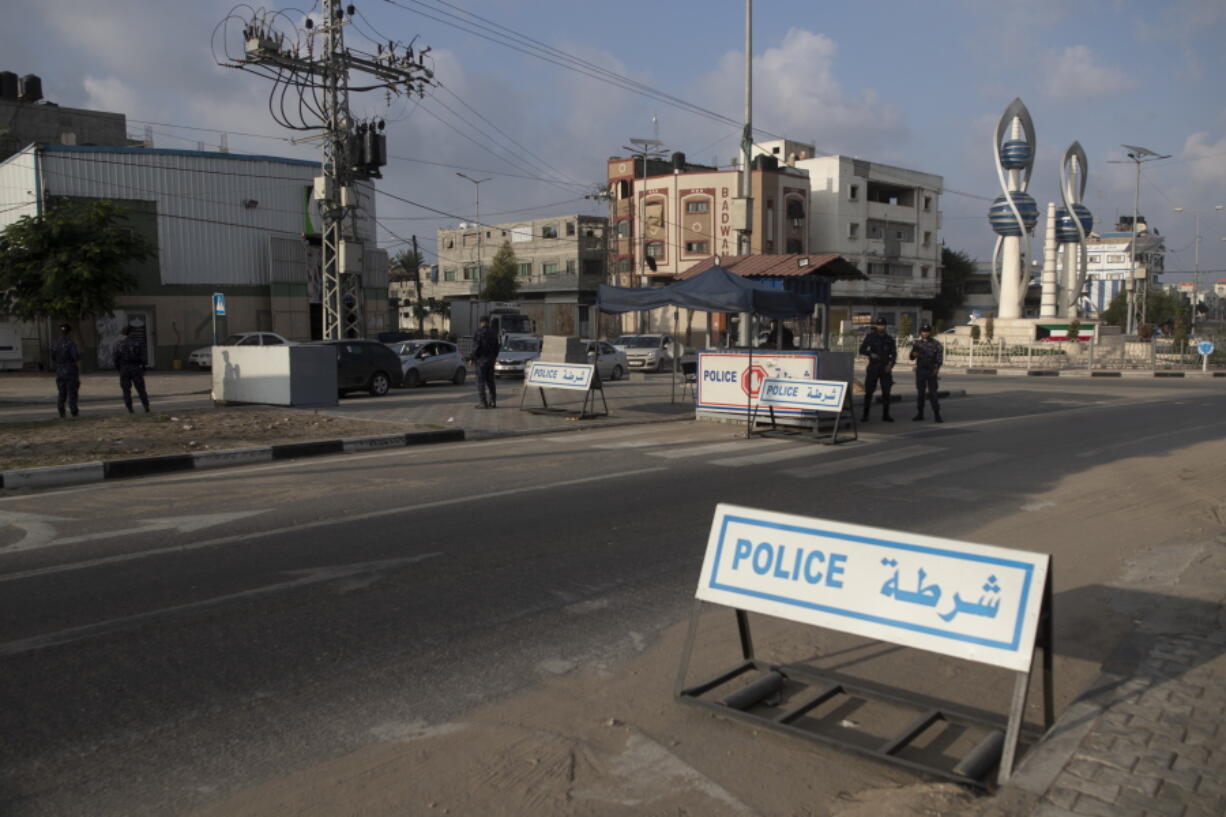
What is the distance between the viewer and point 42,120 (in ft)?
165

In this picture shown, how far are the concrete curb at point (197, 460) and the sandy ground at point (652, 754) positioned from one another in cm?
824

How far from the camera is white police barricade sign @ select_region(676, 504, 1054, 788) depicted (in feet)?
11.7

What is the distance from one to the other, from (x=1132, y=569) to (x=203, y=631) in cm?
641

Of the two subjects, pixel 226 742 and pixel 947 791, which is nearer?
pixel 947 791

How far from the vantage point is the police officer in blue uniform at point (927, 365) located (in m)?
16.9

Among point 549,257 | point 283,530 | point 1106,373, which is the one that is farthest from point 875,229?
point 283,530

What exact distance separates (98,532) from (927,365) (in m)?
13.9

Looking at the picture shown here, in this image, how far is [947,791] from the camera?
3.51m

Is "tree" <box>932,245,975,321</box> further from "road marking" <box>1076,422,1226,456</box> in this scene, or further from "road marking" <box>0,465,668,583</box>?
"road marking" <box>0,465,668,583</box>

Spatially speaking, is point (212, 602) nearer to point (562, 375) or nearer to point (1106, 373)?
point (562, 375)

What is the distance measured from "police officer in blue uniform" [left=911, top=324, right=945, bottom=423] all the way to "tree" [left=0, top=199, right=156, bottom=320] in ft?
88.4

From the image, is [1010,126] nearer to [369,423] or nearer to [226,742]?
[369,423]

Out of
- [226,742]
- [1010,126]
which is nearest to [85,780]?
[226,742]

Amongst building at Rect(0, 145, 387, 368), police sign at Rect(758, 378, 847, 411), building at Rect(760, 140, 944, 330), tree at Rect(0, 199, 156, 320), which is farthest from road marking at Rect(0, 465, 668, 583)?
building at Rect(760, 140, 944, 330)
